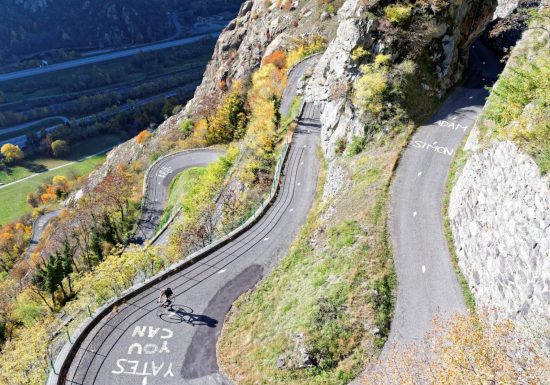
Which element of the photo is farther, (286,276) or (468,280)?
(286,276)

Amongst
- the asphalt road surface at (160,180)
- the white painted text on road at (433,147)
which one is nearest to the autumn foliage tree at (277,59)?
the asphalt road surface at (160,180)

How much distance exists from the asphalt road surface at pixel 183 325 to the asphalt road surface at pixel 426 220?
10.5 meters

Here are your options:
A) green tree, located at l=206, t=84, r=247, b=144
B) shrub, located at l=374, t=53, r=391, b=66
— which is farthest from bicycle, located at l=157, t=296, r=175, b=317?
green tree, located at l=206, t=84, r=247, b=144

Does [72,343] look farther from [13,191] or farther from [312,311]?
[13,191]

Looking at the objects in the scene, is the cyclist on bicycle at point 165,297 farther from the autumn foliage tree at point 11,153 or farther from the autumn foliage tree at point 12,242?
the autumn foliage tree at point 11,153

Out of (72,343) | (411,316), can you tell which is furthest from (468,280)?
(72,343)

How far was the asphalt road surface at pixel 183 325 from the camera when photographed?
2356cm

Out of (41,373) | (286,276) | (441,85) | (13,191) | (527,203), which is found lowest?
(13,191)

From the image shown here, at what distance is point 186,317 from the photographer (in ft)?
89.7

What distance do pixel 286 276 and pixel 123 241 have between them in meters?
38.6

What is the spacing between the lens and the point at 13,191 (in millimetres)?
144375

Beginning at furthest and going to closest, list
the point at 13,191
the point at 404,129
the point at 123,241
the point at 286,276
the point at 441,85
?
the point at 13,191 → the point at 123,241 → the point at 441,85 → the point at 404,129 → the point at 286,276

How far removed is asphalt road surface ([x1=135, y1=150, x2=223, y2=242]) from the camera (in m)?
62.2

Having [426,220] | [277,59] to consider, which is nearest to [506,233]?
[426,220]
